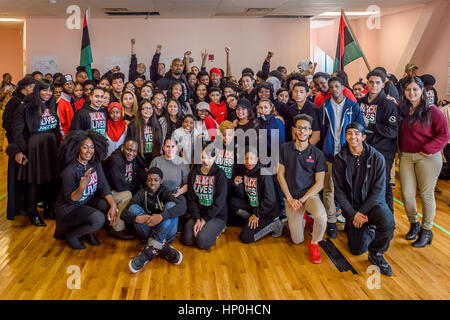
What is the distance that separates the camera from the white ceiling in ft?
24.7

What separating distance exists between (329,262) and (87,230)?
220cm

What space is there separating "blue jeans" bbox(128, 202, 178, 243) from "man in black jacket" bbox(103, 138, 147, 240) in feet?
0.85

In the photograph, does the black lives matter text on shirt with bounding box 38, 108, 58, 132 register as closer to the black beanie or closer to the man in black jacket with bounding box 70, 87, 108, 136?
the man in black jacket with bounding box 70, 87, 108, 136

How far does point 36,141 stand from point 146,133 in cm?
114

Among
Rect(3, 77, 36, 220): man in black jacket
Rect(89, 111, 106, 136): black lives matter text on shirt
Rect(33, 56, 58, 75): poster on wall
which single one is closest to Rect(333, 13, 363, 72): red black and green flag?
Rect(89, 111, 106, 136): black lives matter text on shirt

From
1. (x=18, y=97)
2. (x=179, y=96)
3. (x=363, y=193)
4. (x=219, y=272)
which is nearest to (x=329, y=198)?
(x=363, y=193)

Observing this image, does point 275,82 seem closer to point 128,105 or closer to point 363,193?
point 128,105

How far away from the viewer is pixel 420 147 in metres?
3.61

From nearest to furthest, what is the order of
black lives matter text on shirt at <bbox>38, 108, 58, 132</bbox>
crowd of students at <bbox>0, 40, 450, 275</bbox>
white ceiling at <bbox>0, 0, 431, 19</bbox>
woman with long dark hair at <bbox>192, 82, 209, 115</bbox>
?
crowd of students at <bbox>0, 40, 450, 275</bbox>, black lives matter text on shirt at <bbox>38, 108, 58, 132</bbox>, woman with long dark hair at <bbox>192, 82, 209, 115</bbox>, white ceiling at <bbox>0, 0, 431, 19</bbox>

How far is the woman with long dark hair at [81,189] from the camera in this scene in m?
3.54

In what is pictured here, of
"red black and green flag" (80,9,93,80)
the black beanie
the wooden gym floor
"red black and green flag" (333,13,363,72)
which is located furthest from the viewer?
"red black and green flag" (80,9,93,80)

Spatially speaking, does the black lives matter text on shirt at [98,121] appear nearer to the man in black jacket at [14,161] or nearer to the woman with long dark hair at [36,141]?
Result: the woman with long dark hair at [36,141]

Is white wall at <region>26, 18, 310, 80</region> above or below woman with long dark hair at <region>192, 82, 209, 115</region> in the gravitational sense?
above
